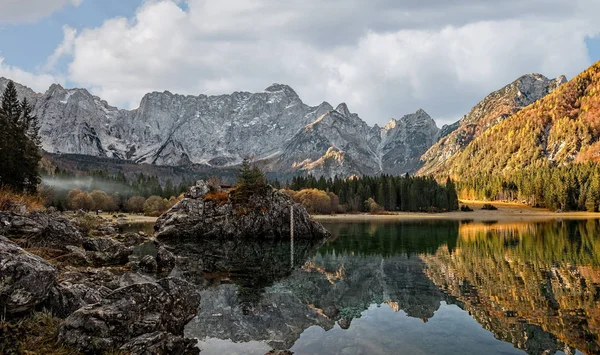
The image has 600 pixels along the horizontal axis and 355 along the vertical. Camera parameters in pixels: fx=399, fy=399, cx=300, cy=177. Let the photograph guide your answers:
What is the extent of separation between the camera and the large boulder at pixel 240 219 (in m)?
90.1

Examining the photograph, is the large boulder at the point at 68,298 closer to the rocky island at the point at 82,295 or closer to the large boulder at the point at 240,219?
the rocky island at the point at 82,295

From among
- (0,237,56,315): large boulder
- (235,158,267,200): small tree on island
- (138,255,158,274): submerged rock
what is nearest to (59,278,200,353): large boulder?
(0,237,56,315): large boulder

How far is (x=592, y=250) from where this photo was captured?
186 feet

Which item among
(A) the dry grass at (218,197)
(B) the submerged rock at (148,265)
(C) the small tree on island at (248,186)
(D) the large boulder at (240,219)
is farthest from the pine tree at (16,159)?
(C) the small tree on island at (248,186)

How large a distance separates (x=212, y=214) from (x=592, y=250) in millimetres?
71625

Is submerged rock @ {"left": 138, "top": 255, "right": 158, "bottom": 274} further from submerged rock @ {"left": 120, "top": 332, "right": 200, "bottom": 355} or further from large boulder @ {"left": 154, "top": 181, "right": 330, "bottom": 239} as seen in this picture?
large boulder @ {"left": 154, "top": 181, "right": 330, "bottom": 239}

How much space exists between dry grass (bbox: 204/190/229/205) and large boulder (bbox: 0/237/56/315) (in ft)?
260

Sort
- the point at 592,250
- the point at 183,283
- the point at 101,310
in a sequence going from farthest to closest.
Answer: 1. the point at 592,250
2. the point at 183,283
3. the point at 101,310

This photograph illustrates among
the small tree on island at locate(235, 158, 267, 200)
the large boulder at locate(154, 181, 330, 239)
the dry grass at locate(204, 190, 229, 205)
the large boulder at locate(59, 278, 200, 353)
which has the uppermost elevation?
the small tree on island at locate(235, 158, 267, 200)

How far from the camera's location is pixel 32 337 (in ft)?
43.8

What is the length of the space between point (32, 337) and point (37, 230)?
54.7 ft

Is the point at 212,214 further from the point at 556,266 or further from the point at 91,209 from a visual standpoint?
the point at 91,209

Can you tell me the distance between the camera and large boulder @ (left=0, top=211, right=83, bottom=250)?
966 inches

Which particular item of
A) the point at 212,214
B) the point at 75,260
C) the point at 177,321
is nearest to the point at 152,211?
the point at 212,214
